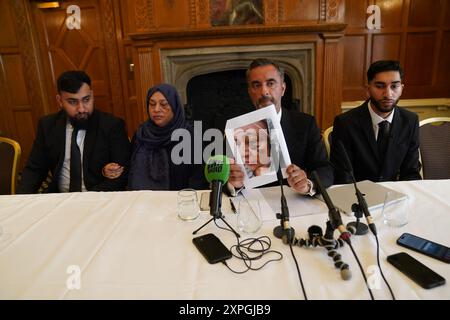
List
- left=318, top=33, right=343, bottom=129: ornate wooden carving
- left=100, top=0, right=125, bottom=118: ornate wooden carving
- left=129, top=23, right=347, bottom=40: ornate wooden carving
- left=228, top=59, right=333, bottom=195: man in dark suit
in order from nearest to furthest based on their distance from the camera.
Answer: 1. left=228, top=59, right=333, bottom=195: man in dark suit
2. left=129, top=23, right=347, bottom=40: ornate wooden carving
3. left=318, top=33, right=343, bottom=129: ornate wooden carving
4. left=100, top=0, right=125, bottom=118: ornate wooden carving

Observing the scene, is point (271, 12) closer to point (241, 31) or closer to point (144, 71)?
point (241, 31)

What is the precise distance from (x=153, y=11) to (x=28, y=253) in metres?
2.89

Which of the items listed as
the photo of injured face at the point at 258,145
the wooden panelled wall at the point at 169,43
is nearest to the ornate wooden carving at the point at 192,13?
the wooden panelled wall at the point at 169,43

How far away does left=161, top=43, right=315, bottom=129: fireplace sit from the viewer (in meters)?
3.47

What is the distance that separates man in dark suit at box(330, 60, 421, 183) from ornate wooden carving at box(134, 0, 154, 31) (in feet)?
7.49

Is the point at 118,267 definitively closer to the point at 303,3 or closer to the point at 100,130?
the point at 100,130

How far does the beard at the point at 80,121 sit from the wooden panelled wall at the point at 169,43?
154 centimetres

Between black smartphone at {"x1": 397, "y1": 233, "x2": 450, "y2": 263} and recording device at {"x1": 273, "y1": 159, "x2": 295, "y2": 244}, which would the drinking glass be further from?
recording device at {"x1": 273, "y1": 159, "x2": 295, "y2": 244}

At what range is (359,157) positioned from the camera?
1.97m

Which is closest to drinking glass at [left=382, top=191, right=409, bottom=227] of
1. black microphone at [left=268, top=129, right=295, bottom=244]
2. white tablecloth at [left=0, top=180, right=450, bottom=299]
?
white tablecloth at [left=0, top=180, right=450, bottom=299]

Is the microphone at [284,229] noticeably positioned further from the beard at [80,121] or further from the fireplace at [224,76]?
the fireplace at [224,76]

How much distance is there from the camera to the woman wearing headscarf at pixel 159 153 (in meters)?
1.95
